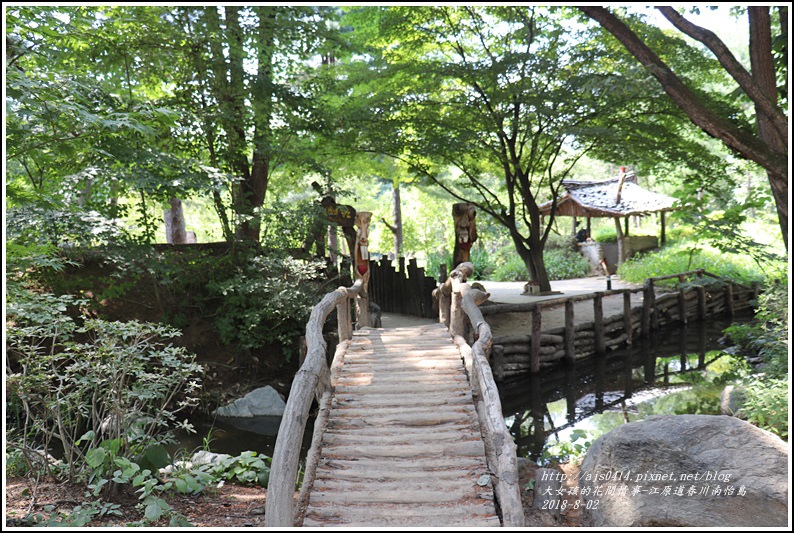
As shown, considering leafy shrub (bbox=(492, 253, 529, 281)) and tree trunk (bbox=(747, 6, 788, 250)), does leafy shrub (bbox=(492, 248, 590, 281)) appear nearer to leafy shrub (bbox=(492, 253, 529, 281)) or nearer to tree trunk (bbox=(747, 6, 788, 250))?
leafy shrub (bbox=(492, 253, 529, 281))

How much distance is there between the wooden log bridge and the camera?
3863 millimetres

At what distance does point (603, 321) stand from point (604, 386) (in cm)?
247

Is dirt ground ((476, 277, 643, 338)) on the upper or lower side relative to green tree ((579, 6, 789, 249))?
lower

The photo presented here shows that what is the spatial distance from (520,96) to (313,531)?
9674mm

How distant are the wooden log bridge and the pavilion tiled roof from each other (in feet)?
51.8

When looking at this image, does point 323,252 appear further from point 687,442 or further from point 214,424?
point 687,442

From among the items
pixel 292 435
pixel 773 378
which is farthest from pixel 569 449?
pixel 292 435

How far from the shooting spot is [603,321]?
12805 mm

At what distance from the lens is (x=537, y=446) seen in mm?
7918

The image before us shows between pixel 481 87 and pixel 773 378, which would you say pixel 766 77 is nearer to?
pixel 773 378

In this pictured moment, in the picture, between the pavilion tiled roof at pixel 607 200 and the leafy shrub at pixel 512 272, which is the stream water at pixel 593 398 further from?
the leafy shrub at pixel 512 272

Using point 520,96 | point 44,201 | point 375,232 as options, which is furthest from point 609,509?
point 375,232

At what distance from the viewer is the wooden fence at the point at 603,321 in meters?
11.0

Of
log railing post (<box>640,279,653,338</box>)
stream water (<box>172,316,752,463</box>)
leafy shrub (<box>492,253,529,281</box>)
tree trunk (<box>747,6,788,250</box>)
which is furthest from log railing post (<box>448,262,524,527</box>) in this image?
leafy shrub (<box>492,253,529,281</box>)
